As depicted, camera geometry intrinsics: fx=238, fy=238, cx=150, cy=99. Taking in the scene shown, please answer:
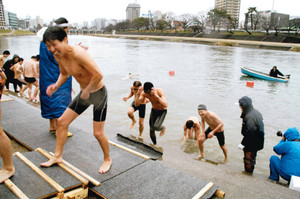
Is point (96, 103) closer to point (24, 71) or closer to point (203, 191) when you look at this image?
point (203, 191)

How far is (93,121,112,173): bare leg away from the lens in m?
3.17

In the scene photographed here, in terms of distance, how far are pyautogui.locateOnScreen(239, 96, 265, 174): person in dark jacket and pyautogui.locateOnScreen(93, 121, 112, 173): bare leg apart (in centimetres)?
299

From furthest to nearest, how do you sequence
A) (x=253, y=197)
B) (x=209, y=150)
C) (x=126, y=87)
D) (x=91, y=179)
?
(x=126, y=87) → (x=209, y=150) → (x=253, y=197) → (x=91, y=179)

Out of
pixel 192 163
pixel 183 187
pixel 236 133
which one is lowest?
pixel 236 133

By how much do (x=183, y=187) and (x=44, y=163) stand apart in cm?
190

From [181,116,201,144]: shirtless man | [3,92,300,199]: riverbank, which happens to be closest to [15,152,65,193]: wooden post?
[3,92,300,199]: riverbank

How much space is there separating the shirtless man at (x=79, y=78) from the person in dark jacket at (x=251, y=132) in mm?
2997

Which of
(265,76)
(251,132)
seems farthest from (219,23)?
(251,132)

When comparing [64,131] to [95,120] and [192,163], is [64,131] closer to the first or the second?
[95,120]

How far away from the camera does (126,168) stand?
3.47m

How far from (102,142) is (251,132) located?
10.4 ft

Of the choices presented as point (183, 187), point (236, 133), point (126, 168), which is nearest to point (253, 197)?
point (183, 187)

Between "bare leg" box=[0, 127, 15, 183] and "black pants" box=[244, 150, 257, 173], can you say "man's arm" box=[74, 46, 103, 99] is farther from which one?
"black pants" box=[244, 150, 257, 173]

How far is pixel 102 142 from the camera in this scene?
3289mm
